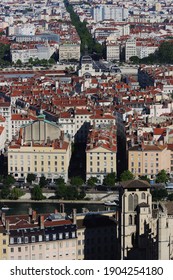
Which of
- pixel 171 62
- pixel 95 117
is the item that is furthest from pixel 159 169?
pixel 171 62

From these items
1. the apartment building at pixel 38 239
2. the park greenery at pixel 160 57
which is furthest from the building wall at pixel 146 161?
the park greenery at pixel 160 57

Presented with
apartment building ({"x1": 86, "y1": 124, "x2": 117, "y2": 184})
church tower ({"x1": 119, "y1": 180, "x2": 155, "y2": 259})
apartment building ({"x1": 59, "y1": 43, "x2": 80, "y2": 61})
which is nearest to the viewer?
church tower ({"x1": 119, "y1": 180, "x2": 155, "y2": 259})

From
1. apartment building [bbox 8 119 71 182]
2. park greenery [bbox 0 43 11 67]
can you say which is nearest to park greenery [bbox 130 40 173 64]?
park greenery [bbox 0 43 11 67]

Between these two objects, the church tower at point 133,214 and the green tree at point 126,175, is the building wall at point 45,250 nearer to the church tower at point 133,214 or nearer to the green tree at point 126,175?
the church tower at point 133,214

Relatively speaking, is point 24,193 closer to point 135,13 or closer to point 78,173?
point 78,173

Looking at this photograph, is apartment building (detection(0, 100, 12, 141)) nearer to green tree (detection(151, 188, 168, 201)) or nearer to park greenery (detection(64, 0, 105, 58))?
green tree (detection(151, 188, 168, 201))
